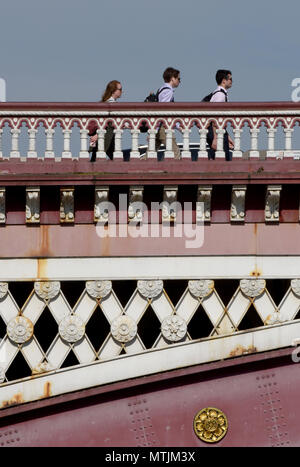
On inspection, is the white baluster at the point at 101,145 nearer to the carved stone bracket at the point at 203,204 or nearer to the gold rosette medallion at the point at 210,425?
the carved stone bracket at the point at 203,204

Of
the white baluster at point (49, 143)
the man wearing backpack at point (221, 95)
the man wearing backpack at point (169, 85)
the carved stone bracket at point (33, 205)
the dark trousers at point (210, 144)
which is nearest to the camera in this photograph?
the carved stone bracket at point (33, 205)

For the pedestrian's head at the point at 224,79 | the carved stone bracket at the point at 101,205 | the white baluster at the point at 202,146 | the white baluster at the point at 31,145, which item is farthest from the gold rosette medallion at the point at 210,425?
the pedestrian's head at the point at 224,79

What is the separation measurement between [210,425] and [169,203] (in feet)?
9.08

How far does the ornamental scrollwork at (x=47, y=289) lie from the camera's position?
1636cm

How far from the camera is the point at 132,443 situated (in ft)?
53.6

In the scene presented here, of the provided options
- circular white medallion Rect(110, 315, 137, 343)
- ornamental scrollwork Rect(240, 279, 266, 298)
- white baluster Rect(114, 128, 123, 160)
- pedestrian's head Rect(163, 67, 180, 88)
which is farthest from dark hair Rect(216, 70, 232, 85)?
circular white medallion Rect(110, 315, 137, 343)

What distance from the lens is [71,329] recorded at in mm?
16344

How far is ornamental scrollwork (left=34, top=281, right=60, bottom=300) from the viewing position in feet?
53.7

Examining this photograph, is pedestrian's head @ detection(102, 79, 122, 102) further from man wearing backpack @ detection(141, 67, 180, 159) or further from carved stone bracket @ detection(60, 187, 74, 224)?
carved stone bracket @ detection(60, 187, 74, 224)

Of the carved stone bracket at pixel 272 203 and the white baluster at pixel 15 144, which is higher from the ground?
the white baluster at pixel 15 144

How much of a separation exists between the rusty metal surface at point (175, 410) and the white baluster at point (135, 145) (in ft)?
8.86
